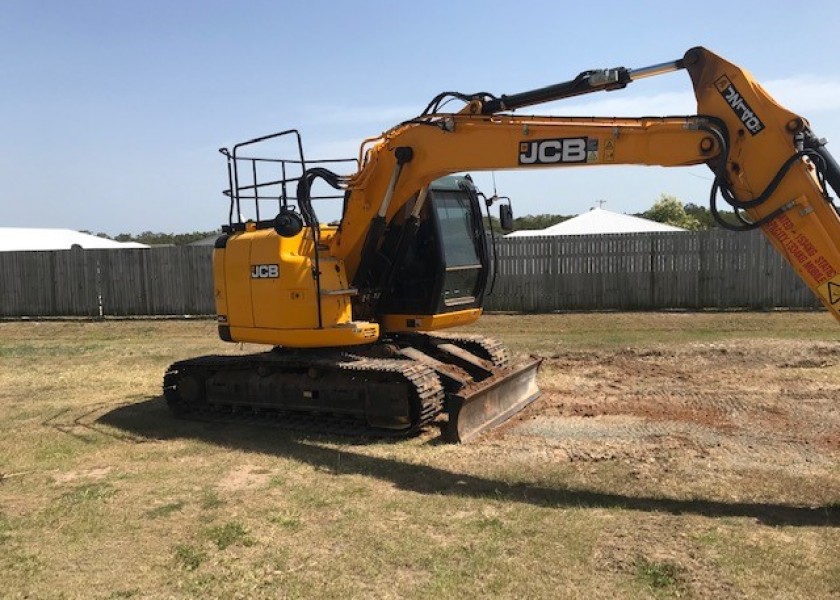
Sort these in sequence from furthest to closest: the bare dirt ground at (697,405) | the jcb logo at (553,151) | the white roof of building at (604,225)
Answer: the white roof of building at (604,225) → the bare dirt ground at (697,405) → the jcb logo at (553,151)

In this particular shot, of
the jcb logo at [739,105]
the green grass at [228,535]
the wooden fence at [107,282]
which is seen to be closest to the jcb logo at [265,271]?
Result: the green grass at [228,535]

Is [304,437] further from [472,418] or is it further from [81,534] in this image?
[81,534]

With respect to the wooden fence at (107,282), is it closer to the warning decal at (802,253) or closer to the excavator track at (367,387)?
the excavator track at (367,387)

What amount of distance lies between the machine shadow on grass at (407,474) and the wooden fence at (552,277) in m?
11.7

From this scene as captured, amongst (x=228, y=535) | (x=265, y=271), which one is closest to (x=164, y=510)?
(x=228, y=535)

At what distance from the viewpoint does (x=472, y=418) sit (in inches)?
302

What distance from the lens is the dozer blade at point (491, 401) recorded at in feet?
24.3

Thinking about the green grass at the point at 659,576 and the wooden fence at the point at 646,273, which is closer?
the green grass at the point at 659,576

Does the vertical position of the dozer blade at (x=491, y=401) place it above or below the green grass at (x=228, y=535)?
above

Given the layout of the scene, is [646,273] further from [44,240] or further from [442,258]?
[44,240]

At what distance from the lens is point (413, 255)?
27.8ft

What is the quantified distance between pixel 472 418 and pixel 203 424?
3.40 meters

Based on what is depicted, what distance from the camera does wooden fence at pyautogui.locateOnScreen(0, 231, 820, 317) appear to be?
1808 centimetres

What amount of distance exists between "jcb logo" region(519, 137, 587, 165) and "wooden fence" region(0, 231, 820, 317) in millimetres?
Answer: 12431
